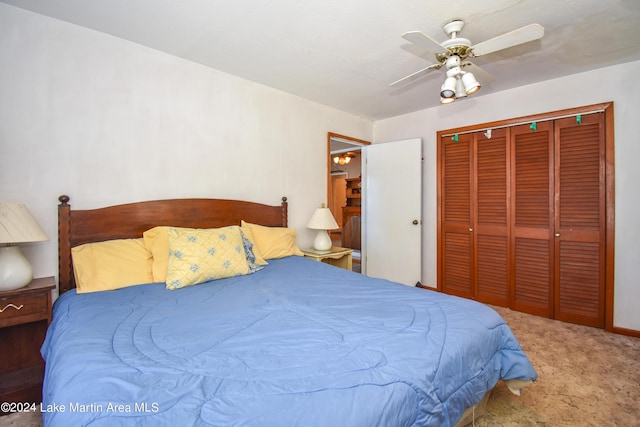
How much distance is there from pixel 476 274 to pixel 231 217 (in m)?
2.91

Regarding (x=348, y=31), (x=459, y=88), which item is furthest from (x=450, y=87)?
(x=348, y=31)

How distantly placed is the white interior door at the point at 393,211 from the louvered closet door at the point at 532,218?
1048 mm

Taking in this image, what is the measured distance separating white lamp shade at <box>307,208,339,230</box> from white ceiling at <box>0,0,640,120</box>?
4.62ft

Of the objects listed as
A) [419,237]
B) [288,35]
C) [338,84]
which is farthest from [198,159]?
[419,237]

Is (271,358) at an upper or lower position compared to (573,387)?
upper

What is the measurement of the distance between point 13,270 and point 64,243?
1.27ft

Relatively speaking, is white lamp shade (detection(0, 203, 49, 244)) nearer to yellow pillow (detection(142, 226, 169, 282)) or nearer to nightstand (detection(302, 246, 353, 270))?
yellow pillow (detection(142, 226, 169, 282))

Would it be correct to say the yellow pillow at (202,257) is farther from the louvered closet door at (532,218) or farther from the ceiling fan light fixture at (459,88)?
the louvered closet door at (532,218)

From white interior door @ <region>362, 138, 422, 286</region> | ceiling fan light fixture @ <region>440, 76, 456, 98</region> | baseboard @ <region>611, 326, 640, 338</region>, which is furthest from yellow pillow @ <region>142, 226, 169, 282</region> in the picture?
baseboard @ <region>611, 326, 640, 338</region>

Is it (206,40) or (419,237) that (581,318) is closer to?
(419,237)

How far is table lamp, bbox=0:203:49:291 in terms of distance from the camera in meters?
1.58

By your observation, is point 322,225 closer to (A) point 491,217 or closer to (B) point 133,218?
(B) point 133,218

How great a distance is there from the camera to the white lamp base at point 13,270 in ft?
5.32

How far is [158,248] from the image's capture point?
2.12m
